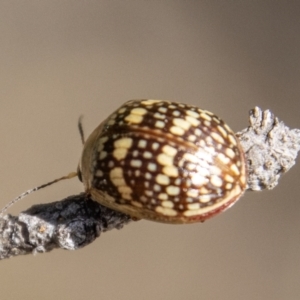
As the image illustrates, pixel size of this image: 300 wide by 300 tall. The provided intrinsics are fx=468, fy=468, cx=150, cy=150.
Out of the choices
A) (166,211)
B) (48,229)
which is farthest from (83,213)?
(166,211)

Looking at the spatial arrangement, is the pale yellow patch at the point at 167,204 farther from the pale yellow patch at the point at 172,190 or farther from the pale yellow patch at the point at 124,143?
the pale yellow patch at the point at 124,143

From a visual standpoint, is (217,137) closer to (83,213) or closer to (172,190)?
(172,190)

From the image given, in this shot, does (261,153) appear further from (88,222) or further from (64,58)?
(64,58)

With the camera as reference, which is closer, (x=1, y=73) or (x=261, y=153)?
(x=261, y=153)

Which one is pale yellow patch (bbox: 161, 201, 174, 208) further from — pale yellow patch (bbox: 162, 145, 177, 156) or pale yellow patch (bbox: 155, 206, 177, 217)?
pale yellow patch (bbox: 162, 145, 177, 156)

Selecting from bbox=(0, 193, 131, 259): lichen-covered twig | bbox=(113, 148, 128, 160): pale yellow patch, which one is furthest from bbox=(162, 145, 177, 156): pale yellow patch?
bbox=(0, 193, 131, 259): lichen-covered twig

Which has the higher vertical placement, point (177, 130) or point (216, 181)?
point (177, 130)

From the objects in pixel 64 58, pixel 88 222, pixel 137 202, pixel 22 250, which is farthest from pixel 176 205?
pixel 64 58

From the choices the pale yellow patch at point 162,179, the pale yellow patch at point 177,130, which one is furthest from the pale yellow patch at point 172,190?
the pale yellow patch at point 177,130

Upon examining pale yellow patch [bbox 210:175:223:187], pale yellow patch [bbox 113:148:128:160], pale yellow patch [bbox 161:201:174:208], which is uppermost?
pale yellow patch [bbox 113:148:128:160]
